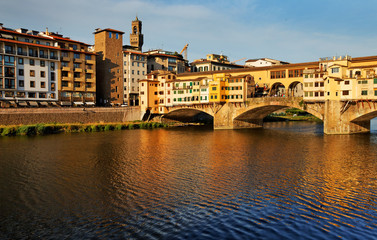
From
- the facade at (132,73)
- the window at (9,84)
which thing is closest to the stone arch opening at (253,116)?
the facade at (132,73)

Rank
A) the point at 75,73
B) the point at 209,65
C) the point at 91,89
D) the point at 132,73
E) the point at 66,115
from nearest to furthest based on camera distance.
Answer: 1. the point at 66,115
2. the point at 75,73
3. the point at 91,89
4. the point at 132,73
5. the point at 209,65

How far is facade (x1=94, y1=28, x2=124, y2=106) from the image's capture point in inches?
3519

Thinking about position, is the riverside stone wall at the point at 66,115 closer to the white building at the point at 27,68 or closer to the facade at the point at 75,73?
the white building at the point at 27,68

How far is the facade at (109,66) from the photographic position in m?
89.4

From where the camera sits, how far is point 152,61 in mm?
104312

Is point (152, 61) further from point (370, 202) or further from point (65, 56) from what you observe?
point (370, 202)

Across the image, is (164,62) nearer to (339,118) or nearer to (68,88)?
(68,88)

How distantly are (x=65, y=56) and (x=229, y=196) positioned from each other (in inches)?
2757

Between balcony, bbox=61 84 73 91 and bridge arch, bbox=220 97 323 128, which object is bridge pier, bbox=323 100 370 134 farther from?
balcony, bbox=61 84 73 91

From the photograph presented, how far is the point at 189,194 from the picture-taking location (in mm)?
23125

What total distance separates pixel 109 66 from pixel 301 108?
54.9 m

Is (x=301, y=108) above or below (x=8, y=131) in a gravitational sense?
above

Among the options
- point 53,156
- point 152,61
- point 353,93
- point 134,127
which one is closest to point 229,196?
point 53,156

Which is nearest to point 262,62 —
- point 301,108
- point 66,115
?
point 301,108
